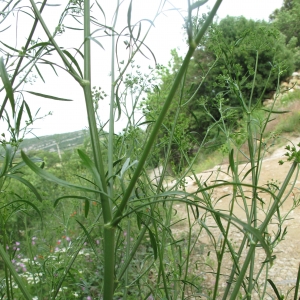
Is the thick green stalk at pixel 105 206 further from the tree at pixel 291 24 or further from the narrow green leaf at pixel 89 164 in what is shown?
the tree at pixel 291 24

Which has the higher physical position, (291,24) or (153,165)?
(291,24)

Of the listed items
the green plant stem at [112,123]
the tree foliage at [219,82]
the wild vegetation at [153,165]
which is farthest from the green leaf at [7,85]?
the tree foliage at [219,82]

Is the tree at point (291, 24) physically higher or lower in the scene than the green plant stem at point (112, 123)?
higher

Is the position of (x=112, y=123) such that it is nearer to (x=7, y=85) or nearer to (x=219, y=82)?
(x=7, y=85)

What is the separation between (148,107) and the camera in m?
1.26

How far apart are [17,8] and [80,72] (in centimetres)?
31

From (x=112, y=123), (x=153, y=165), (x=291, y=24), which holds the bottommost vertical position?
(x=153, y=165)

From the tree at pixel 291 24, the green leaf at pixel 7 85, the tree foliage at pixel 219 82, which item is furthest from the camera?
the tree at pixel 291 24

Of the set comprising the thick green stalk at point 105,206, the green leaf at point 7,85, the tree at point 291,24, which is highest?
the tree at point 291,24

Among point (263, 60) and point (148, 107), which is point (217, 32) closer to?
point (148, 107)

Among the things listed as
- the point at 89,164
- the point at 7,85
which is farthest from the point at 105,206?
the point at 7,85

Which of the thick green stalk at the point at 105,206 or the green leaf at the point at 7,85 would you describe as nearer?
the green leaf at the point at 7,85

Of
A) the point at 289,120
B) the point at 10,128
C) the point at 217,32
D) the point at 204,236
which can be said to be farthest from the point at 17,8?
the point at 289,120

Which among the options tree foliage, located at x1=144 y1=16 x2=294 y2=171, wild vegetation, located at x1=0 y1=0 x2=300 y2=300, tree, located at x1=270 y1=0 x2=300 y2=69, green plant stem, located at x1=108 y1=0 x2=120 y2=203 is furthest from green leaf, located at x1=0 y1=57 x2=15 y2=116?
tree, located at x1=270 y1=0 x2=300 y2=69
